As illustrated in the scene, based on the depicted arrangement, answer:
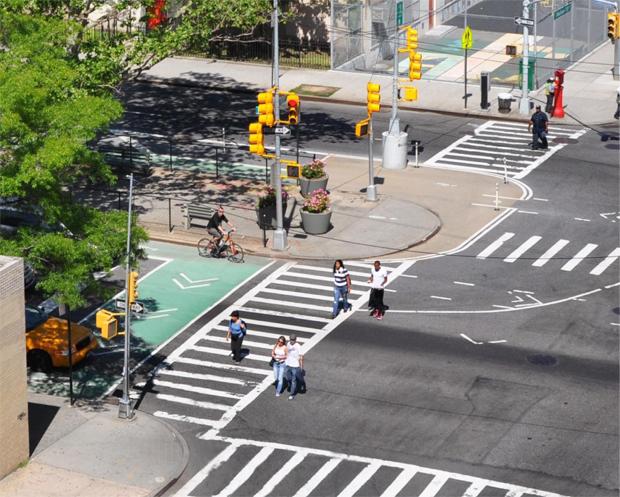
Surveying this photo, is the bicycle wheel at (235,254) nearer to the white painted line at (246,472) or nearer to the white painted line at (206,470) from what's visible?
the white painted line at (206,470)

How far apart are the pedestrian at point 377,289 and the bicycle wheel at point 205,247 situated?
6.75 metres

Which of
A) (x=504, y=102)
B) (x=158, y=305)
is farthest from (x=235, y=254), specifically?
(x=504, y=102)

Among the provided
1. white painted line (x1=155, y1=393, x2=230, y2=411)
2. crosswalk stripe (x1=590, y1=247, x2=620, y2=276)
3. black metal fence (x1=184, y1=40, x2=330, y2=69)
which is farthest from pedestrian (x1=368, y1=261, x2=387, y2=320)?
black metal fence (x1=184, y1=40, x2=330, y2=69)

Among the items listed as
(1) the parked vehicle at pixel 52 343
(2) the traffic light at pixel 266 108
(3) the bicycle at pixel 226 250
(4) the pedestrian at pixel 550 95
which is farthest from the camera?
(4) the pedestrian at pixel 550 95

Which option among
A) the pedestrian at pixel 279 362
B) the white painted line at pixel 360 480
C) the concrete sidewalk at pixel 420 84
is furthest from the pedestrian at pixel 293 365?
the concrete sidewalk at pixel 420 84

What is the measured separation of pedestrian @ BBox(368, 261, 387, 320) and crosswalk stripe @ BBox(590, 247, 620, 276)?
7.24 metres

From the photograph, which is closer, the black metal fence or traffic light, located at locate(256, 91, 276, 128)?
traffic light, located at locate(256, 91, 276, 128)

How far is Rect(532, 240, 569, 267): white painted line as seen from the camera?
42469 millimetres

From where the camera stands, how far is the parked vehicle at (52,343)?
1368 inches

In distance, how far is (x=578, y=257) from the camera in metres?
43.0

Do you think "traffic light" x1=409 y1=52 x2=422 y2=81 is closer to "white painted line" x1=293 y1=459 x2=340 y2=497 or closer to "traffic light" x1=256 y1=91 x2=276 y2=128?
"traffic light" x1=256 y1=91 x2=276 y2=128

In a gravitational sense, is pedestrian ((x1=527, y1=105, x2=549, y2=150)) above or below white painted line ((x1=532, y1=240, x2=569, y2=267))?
A: above

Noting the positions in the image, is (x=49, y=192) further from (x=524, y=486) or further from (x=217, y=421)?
(x=524, y=486)

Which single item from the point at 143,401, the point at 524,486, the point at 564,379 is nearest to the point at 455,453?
the point at 524,486
